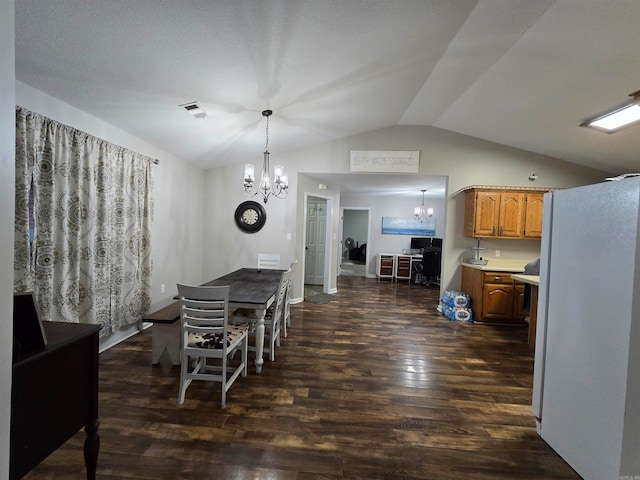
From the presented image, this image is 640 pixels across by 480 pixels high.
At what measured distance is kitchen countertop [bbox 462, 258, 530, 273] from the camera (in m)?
4.21

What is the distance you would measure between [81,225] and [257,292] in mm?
1694

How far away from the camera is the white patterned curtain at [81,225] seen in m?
2.09

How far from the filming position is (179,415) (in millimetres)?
2008

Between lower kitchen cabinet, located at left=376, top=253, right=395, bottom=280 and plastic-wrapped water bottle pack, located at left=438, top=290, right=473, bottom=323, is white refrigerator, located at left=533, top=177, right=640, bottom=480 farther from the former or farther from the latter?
lower kitchen cabinet, located at left=376, top=253, right=395, bottom=280

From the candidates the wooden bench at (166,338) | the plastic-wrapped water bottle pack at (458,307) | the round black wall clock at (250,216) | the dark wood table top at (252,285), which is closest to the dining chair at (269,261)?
the dark wood table top at (252,285)

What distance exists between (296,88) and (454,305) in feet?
12.7

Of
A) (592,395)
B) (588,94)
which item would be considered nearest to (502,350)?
(592,395)

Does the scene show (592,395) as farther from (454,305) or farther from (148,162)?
(148,162)

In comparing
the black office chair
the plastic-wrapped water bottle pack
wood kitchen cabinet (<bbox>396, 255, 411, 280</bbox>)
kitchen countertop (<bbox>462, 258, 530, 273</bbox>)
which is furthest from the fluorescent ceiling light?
wood kitchen cabinet (<bbox>396, 255, 411, 280</bbox>)

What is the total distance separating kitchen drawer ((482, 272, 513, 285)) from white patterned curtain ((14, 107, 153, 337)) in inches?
184

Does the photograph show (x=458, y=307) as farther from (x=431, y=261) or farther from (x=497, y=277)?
(x=431, y=261)

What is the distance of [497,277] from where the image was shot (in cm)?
421

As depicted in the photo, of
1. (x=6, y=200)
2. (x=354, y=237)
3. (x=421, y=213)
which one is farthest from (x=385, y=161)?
(x=354, y=237)

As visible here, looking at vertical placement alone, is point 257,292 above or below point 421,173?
below
